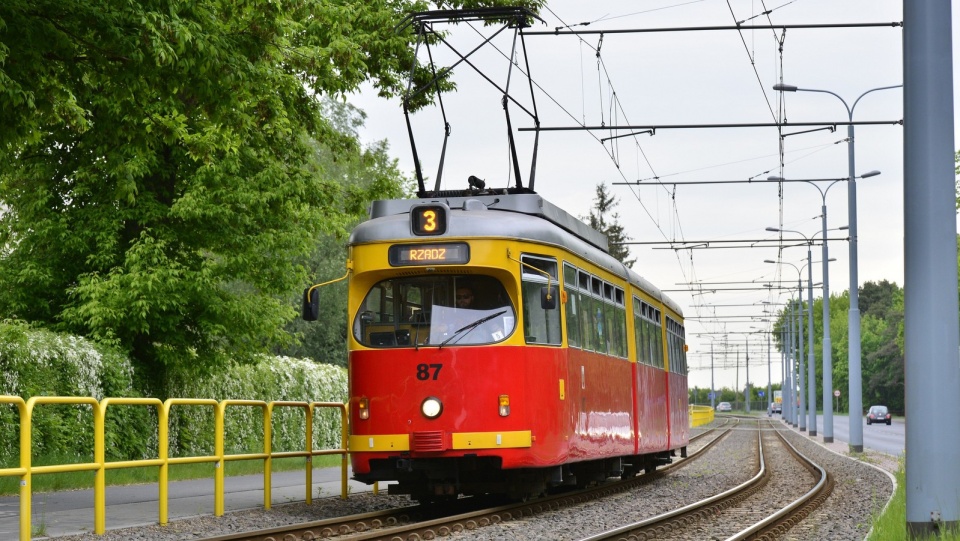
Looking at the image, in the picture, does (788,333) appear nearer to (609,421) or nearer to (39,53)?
(609,421)

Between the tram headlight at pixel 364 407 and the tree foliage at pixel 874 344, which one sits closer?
the tram headlight at pixel 364 407

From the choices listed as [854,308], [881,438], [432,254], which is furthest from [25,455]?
[881,438]

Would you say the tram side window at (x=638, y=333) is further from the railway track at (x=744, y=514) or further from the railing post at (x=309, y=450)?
the railing post at (x=309, y=450)

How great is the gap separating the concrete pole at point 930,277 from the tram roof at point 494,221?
5745 mm

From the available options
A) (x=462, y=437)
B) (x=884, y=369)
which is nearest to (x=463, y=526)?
(x=462, y=437)

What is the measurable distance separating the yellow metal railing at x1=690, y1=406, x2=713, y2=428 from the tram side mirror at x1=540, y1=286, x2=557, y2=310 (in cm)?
5779

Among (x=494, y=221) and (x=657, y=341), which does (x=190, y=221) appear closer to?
(x=657, y=341)

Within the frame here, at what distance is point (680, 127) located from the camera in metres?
23.2

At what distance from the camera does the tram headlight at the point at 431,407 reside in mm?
14234

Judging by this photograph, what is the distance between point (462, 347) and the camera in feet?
47.1

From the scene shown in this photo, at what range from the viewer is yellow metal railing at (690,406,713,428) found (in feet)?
244

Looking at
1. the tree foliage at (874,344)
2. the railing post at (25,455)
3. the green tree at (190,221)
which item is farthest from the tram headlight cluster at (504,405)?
the tree foliage at (874,344)

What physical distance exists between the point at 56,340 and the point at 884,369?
4201 inches

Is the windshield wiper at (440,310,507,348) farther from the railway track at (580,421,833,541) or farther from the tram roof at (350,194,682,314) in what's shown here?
the railway track at (580,421,833,541)
